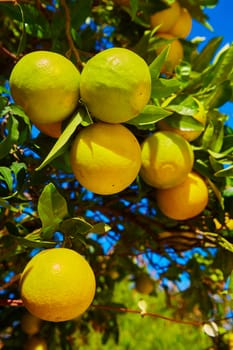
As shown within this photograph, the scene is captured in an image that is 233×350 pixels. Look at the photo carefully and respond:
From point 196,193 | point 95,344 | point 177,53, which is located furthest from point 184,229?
point 95,344

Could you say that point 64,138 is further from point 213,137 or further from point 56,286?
point 213,137

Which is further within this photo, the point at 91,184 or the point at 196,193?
the point at 196,193

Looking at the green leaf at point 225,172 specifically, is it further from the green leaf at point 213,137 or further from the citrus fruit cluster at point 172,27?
Answer: the citrus fruit cluster at point 172,27

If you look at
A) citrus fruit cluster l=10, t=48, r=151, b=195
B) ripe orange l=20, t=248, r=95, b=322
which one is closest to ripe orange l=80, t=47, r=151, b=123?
citrus fruit cluster l=10, t=48, r=151, b=195

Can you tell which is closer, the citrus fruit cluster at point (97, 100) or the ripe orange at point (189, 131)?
the citrus fruit cluster at point (97, 100)

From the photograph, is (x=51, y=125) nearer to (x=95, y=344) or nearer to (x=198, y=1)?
(x=198, y=1)

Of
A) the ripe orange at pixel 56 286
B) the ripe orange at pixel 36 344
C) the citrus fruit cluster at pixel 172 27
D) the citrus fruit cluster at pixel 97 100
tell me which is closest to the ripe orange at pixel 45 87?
the citrus fruit cluster at pixel 97 100
